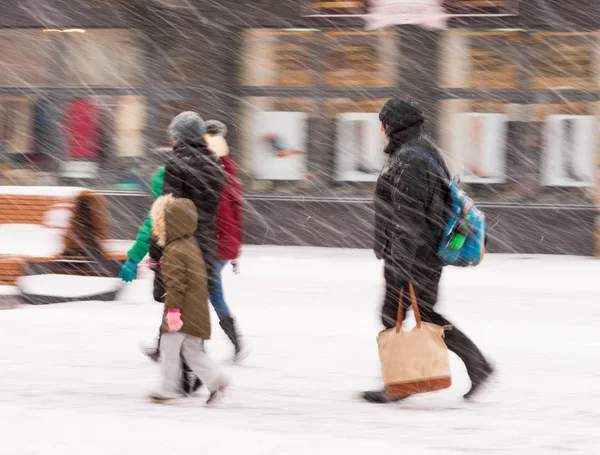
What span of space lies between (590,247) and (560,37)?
2.88m

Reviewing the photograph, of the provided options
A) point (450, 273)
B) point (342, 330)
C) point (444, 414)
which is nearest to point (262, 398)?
point (444, 414)

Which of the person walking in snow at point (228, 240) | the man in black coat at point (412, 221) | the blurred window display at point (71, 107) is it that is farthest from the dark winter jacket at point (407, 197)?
the blurred window display at point (71, 107)

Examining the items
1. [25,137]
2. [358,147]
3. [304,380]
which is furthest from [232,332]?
[25,137]

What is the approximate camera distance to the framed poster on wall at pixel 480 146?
1700 centimetres

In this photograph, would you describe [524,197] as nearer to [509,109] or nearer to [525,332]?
[509,109]

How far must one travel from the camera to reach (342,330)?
10.2 meters

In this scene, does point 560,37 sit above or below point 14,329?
above

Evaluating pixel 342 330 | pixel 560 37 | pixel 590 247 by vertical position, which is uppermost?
pixel 560 37

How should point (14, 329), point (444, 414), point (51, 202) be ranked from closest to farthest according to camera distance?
point (444, 414) < point (14, 329) < point (51, 202)

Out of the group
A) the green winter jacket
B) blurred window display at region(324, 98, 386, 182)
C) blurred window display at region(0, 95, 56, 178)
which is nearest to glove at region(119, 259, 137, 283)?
the green winter jacket

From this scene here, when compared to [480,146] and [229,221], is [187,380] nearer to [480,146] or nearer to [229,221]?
[229,221]

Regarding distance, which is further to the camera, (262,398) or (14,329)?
(14,329)

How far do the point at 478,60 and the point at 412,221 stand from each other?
10528 mm

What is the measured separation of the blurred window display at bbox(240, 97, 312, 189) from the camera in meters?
17.7
